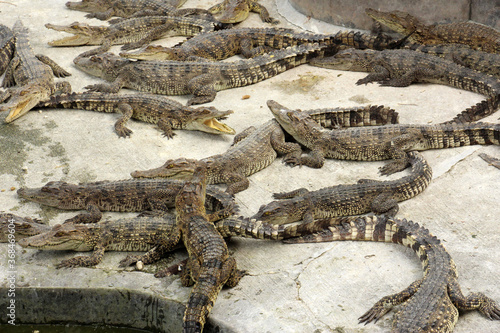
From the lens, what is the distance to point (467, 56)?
860 cm

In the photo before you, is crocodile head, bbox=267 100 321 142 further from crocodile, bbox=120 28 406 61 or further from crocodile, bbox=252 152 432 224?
crocodile, bbox=120 28 406 61

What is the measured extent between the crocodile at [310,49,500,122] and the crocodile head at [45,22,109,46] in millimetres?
3733

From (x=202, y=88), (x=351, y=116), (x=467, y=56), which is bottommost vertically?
(x=202, y=88)

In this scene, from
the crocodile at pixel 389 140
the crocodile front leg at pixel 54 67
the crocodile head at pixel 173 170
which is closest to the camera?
the crocodile head at pixel 173 170

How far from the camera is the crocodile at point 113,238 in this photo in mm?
5527

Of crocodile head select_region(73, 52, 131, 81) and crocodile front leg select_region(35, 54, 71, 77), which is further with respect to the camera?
crocodile front leg select_region(35, 54, 71, 77)

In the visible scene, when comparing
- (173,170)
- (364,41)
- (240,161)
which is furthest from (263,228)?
(364,41)

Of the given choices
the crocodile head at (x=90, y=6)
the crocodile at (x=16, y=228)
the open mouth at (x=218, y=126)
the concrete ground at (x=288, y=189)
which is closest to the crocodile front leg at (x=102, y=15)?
the crocodile head at (x=90, y=6)

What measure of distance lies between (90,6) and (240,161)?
628 cm

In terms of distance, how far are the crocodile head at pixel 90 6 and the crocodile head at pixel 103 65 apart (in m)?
2.46

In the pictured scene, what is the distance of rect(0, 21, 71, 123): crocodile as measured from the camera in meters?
7.96

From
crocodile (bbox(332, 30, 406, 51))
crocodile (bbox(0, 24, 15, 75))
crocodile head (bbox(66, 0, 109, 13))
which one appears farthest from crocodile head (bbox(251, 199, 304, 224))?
crocodile head (bbox(66, 0, 109, 13))

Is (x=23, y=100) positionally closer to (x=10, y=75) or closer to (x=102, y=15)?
(x=10, y=75)

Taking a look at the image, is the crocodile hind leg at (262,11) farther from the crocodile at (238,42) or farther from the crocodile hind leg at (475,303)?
the crocodile hind leg at (475,303)
